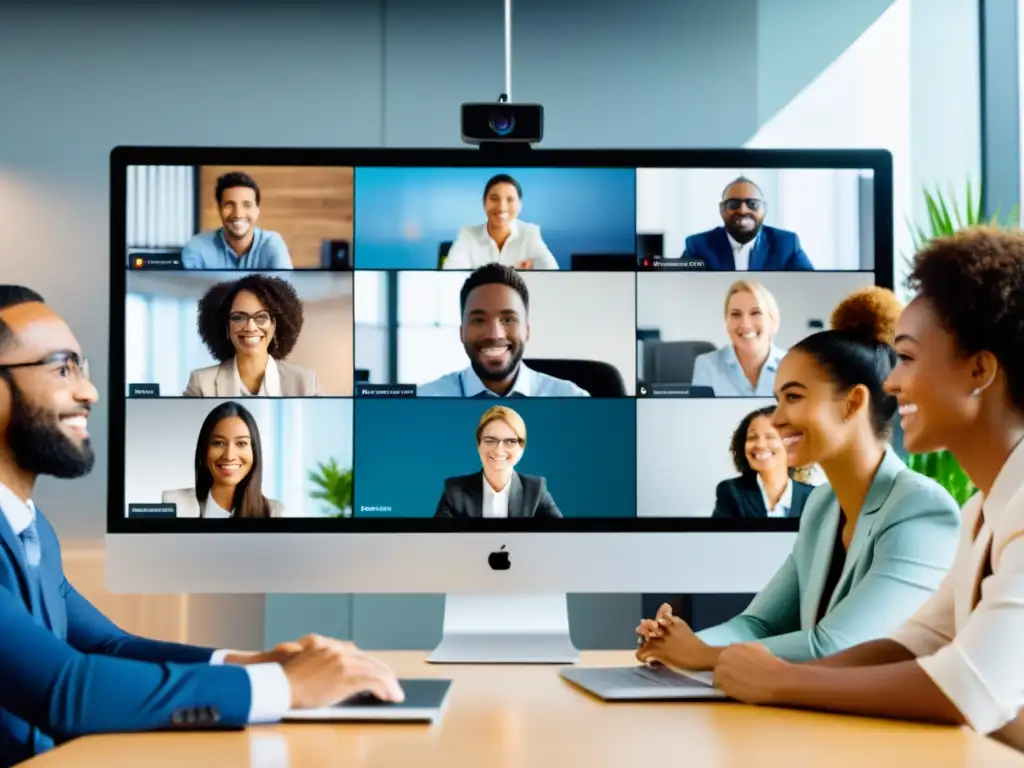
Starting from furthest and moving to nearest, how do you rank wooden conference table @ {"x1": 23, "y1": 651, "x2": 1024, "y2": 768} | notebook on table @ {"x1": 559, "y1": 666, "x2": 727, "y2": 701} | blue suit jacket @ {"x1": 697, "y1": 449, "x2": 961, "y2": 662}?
blue suit jacket @ {"x1": 697, "y1": 449, "x2": 961, "y2": 662}
notebook on table @ {"x1": 559, "y1": 666, "x2": 727, "y2": 701}
wooden conference table @ {"x1": 23, "y1": 651, "x2": 1024, "y2": 768}

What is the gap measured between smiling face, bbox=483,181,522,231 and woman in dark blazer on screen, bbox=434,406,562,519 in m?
0.35

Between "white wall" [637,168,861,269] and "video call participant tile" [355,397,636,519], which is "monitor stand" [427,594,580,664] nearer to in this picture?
"video call participant tile" [355,397,636,519]

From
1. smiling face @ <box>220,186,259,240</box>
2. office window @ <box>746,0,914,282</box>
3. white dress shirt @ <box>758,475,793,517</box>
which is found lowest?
white dress shirt @ <box>758,475,793,517</box>

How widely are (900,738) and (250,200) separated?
1.45m

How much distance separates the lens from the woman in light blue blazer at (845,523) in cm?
184

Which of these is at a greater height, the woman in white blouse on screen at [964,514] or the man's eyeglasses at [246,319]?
the man's eyeglasses at [246,319]

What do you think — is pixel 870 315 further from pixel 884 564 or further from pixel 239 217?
pixel 239 217

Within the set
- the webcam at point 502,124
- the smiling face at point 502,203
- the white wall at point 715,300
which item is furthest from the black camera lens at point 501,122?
the white wall at point 715,300

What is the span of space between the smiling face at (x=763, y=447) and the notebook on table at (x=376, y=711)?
0.83 meters

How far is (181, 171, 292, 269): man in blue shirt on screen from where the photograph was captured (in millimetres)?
2188

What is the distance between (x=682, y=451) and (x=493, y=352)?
385 mm

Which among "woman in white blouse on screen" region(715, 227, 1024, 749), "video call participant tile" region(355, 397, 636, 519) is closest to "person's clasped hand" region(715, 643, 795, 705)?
"woman in white blouse on screen" region(715, 227, 1024, 749)

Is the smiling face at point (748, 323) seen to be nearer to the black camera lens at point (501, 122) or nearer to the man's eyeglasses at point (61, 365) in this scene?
the black camera lens at point (501, 122)

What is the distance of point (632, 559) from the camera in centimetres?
217
